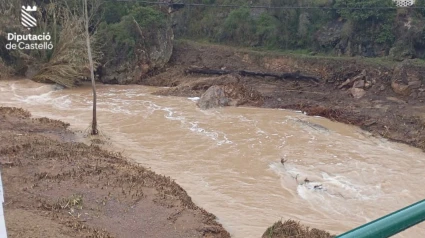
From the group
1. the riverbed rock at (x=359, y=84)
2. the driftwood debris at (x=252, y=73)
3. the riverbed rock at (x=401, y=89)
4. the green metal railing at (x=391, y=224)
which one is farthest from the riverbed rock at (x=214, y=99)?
the green metal railing at (x=391, y=224)

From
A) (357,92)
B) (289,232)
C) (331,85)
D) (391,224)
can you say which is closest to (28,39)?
(331,85)

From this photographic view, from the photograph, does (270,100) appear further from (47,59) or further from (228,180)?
(47,59)

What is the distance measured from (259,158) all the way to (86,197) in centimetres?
551

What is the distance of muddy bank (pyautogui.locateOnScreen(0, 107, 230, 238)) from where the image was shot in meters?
7.20

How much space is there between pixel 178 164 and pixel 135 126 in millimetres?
4141

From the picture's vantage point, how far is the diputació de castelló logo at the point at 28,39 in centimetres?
2251

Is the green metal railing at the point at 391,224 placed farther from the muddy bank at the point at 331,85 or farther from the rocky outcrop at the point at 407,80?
the rocky outcrop at the point at 407,80

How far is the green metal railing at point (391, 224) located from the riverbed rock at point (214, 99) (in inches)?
660

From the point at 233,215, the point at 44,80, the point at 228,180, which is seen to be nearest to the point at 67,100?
the point at 44,80

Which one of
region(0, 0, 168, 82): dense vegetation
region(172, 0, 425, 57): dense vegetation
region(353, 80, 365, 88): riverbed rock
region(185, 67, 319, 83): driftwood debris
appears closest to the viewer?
region(353, 80, 365, 88): riverbed rock

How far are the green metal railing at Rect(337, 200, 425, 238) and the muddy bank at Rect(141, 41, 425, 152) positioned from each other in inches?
541

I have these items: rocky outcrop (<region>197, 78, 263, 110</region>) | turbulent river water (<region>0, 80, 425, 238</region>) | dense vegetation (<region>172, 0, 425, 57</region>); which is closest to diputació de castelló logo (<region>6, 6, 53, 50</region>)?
turbulent river water (<region>0, 80, 425, 238</region>)

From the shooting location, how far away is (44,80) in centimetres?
2220

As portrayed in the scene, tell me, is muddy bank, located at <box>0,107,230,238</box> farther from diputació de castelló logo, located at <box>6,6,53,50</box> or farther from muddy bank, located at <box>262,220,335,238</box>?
diputació de castelló logo, located at <box>6,6,53,50</box>
